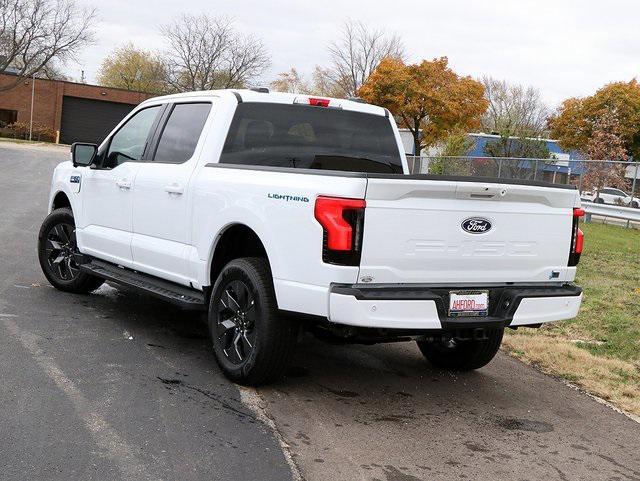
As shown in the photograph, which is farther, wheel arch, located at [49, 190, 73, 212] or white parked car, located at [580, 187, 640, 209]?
white parked car, located at [580, 187, 640, 209]

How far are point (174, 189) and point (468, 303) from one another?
8.26 ft

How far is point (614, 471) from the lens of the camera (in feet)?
14.9

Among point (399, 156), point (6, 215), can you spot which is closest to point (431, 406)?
point (399, 156)

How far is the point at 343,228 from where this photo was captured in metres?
4.71

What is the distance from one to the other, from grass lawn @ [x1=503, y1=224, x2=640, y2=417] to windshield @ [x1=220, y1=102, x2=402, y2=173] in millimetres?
2176

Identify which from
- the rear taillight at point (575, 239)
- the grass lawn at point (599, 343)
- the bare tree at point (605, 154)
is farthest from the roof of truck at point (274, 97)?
the bare tree at point (605, 154)

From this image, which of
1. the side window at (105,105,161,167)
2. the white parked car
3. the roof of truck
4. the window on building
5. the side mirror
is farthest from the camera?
the window on building

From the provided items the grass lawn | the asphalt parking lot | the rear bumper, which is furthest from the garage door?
the rear bumper

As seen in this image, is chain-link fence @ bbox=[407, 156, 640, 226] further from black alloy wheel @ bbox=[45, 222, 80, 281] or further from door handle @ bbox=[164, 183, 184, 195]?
door handle @ bbox=[164, 183, 184, 195]

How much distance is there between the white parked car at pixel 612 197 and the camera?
21.7 metres

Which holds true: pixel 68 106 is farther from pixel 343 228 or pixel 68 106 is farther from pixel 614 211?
pixel 343 228

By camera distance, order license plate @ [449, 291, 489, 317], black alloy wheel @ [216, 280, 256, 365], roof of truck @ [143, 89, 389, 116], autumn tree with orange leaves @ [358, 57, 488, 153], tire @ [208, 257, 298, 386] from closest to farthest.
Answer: license plate @ [449, 291, 489, 317] < tire @ [208, 257, 298, 386] < black alloy wheel @ [216, 280, 256, 365] < roof of truck @ [143, 89, 389, 116] < autumn tree with orange leaves @ [358, 57, 488, 153]

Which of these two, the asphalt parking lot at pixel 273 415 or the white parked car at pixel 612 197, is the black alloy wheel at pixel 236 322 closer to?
the asphalt parking lot at pixel 273 415

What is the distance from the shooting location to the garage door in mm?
68938
